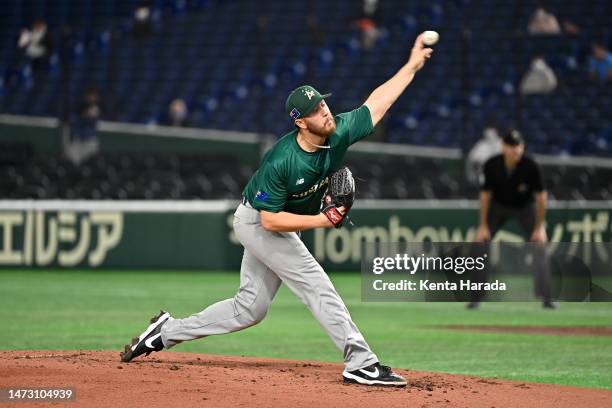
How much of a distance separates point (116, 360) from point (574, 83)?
17968mm

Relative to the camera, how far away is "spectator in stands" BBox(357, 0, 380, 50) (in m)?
27.3

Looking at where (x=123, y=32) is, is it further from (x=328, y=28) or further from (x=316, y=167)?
(x=316, y=167)

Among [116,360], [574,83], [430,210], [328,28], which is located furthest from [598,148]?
[116,360]

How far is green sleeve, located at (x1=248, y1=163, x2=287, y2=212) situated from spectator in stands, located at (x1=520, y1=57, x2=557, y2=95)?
50.7 ft

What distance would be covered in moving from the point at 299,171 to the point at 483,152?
1386 cm

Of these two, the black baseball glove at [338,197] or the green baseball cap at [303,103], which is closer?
the black baseball glove at [338,197]

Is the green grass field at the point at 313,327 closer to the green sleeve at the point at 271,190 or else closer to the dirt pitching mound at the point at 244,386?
the dirt pitching mound at the point at 244,386

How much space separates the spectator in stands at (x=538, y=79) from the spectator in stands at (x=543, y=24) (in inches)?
36.0

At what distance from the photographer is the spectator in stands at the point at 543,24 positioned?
2353cm

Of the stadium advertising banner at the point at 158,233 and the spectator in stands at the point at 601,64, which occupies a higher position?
the spectator in stands at the point at 601,64

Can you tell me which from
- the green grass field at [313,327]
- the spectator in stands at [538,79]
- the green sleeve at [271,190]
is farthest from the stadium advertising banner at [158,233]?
the green sleeve at [271,190]

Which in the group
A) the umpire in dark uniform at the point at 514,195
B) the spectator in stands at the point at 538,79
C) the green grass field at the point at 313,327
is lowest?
the green grass field at the point at 313,327

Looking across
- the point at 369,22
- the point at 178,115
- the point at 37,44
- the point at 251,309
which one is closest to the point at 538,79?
the point at 369,22

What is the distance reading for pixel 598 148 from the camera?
22.8m
